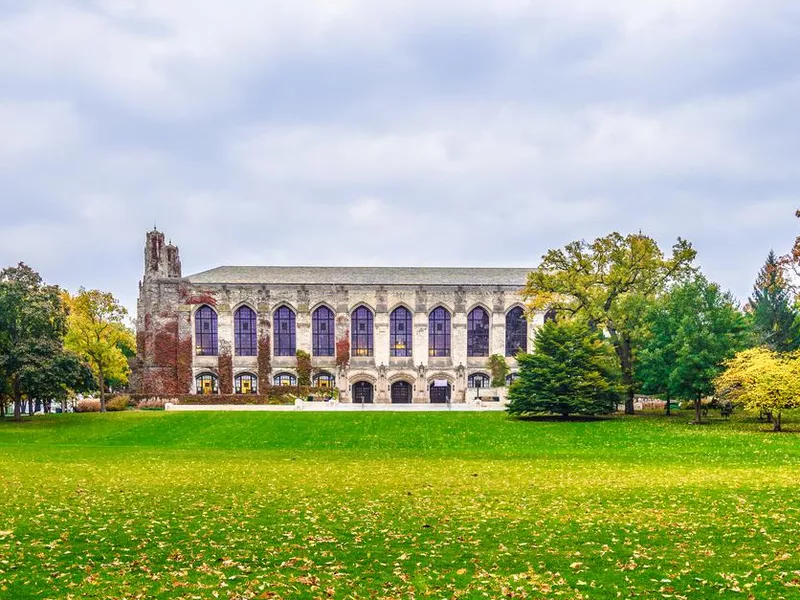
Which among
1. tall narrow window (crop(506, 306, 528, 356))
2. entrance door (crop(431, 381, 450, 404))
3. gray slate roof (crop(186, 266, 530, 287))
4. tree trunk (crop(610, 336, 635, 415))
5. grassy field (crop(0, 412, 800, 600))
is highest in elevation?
gray slate roof (crop(186, 266, 530, 287))

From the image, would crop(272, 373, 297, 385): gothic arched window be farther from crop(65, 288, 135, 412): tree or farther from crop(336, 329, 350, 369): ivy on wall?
crop(65, 288, 135, 412): tree

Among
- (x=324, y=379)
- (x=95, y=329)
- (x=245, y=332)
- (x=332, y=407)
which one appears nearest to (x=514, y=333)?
(x=324, y=379)

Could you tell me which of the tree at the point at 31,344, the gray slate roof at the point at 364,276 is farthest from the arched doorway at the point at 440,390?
the tree at the point at 31,344

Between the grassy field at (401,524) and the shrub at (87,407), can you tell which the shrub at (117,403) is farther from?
the grassy field at (401,524)

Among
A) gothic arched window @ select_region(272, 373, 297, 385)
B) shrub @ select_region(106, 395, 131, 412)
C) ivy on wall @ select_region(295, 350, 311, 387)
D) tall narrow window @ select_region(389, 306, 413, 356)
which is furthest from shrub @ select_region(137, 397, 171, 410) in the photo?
tall narrow window @ select_region(389, 306, 413, 356)

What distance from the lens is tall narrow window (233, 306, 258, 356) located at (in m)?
57.4

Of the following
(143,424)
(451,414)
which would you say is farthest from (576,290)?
(143,424)

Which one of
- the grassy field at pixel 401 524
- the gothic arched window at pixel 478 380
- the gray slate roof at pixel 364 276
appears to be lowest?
the gothic arched window at pixel 478 380

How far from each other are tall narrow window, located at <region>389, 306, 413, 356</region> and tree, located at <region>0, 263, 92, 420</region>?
28896 millimetres

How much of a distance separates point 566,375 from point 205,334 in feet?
114

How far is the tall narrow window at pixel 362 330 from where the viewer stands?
58.3 meters

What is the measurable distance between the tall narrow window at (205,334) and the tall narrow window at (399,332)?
54.2 ft

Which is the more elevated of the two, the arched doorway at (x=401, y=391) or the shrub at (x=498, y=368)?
the shrub at (x=498, y=368)

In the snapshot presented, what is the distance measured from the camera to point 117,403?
4766cm
